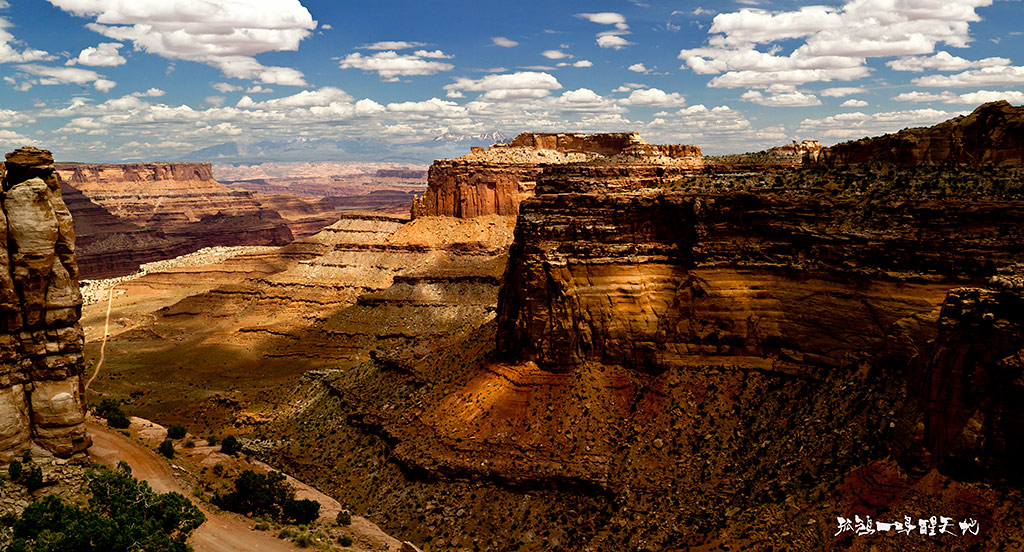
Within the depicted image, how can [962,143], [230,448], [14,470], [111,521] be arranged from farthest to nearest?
1. [230,448]
2. [962,143]
3. [14,470]
4. [111,521]

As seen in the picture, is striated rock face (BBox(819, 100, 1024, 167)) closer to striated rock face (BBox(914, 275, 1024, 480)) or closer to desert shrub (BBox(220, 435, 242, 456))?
striated rock face (BBox(914, 275, 1024, 480))

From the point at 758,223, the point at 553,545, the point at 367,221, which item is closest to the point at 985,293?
the point at 758,223

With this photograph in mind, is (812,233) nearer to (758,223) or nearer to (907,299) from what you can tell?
(758,223)

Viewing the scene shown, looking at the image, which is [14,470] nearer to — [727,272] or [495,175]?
[727,272]

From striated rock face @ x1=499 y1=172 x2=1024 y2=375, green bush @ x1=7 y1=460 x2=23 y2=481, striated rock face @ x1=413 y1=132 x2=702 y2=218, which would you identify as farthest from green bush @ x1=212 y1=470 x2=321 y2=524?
striated rock face @ x1=413 y1=132 x2=702 y2=218

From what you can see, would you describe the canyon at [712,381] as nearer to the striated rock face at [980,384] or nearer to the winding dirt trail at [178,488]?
the striated rock face at [980,384]

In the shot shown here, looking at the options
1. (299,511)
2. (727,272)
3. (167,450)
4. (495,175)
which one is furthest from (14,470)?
(495,175)
